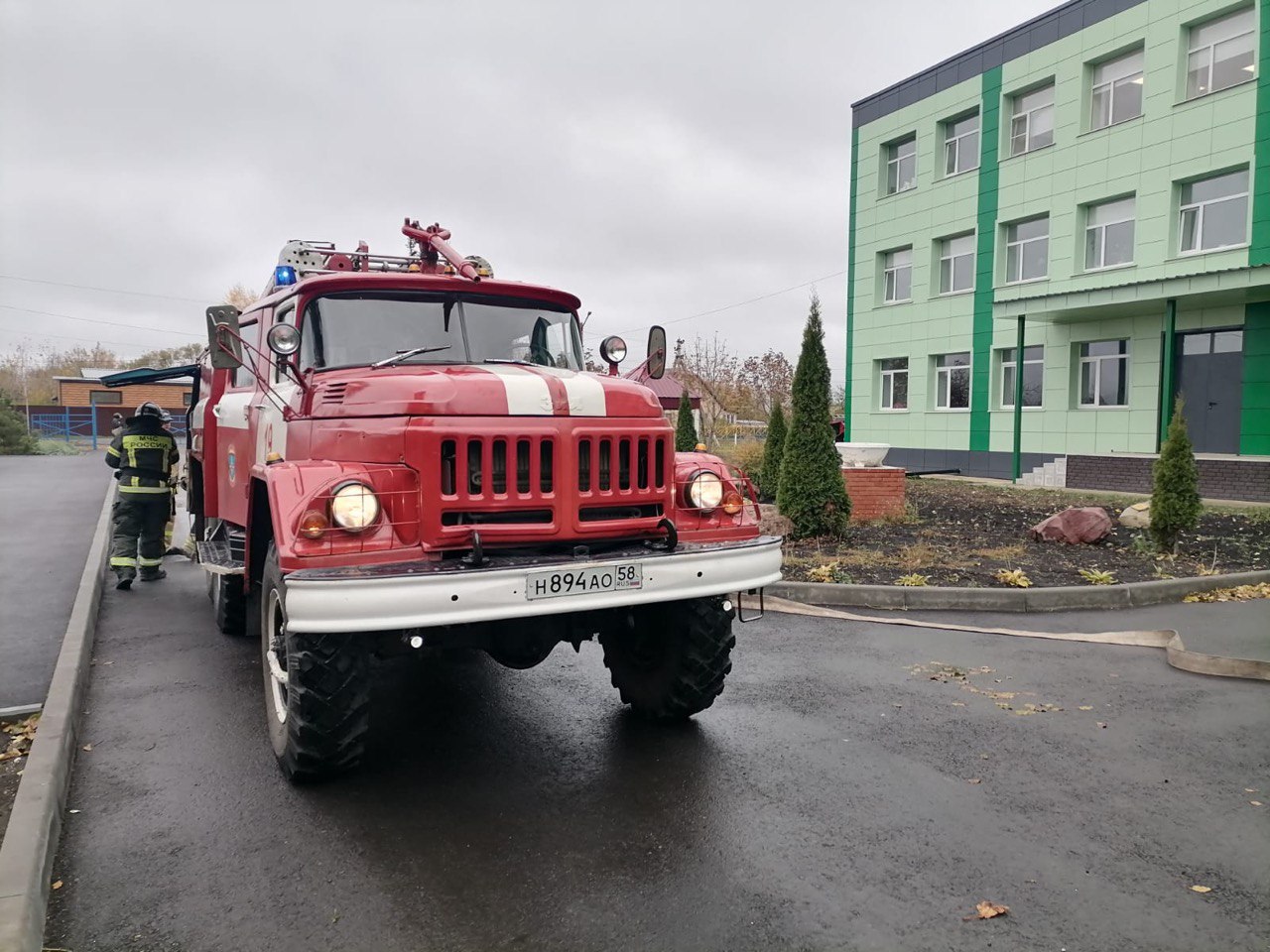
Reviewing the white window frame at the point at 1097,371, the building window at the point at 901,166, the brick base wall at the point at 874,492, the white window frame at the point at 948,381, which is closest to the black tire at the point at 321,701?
the brick base wall at the point at 874,492

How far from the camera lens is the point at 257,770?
4121mm

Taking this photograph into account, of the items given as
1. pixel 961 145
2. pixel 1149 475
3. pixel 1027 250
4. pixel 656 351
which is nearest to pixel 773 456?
pixel 1149 475

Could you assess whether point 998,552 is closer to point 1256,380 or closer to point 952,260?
point 1256,380

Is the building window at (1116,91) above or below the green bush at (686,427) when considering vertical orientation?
above

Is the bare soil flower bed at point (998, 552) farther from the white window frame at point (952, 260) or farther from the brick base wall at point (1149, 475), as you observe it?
the white window frame at point (952, 260)

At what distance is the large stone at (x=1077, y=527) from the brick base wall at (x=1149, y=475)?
4988mm

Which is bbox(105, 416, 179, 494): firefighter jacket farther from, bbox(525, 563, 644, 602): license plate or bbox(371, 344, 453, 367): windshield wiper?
bbox(525, 563, 644, 602): license plate

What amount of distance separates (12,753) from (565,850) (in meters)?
2.69

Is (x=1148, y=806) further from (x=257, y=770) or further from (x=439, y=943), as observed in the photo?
(x=257, y=770)

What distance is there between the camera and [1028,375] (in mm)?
22047

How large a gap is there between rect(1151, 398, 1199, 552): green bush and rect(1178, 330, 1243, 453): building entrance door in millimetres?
9857

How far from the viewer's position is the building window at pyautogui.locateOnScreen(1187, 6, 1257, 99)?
17.5 meters

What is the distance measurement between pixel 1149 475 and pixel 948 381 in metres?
8.06

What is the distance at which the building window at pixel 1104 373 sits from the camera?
19.8 metres
